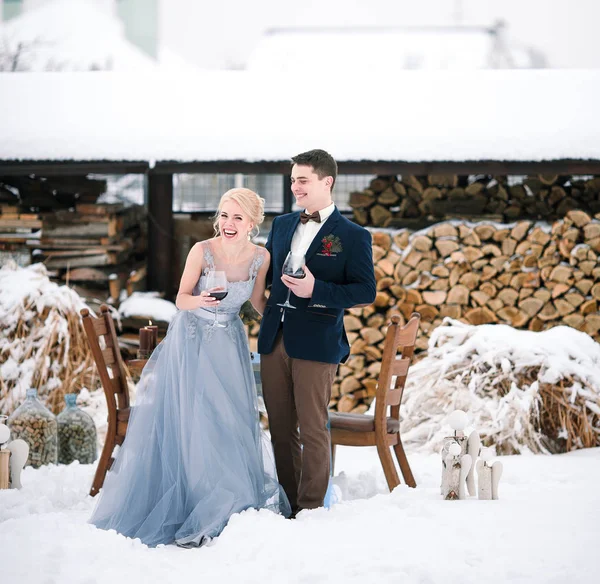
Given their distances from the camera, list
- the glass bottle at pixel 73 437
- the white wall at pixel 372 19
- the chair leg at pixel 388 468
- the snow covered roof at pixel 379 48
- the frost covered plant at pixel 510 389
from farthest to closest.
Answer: the white wall at pixel 372 19 → the snow covered roof at pixel 379 48 → the frost covered plant at pixel 510 389 → the glass bottle at pixel 73 437 → the chair leg at pixel 388 468

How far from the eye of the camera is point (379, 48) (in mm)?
17391

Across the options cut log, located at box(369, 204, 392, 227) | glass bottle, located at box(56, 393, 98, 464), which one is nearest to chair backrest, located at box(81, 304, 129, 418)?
glass bottle, located at box(56, 393, 98, 464)

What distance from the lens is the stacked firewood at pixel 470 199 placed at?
26.9 ft

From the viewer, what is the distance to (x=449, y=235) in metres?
8.04

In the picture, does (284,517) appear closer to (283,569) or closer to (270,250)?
(283,569)

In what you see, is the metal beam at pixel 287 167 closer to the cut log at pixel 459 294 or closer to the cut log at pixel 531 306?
the cut log at pixel 459 294

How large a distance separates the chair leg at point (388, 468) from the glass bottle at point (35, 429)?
2.29 meters

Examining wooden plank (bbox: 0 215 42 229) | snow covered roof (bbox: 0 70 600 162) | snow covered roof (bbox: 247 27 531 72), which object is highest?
snow covered roof (bbox: 247 27 531 72)

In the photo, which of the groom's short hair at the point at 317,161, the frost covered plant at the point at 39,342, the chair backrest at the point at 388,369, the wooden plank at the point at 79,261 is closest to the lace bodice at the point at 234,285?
the groom's short hair at the point at 317,161

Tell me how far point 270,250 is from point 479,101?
5.04 m

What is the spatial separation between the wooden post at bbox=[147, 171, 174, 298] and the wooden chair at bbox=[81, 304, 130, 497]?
3.16m

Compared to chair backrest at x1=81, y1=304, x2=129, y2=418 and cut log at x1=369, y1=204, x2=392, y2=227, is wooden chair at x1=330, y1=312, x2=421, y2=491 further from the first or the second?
cut log at x1=369, y1=204, x2=392, y2=227

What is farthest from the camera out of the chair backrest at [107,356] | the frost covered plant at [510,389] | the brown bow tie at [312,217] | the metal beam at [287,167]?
the metal beam at [287,167]

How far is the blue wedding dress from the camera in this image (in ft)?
13.6
